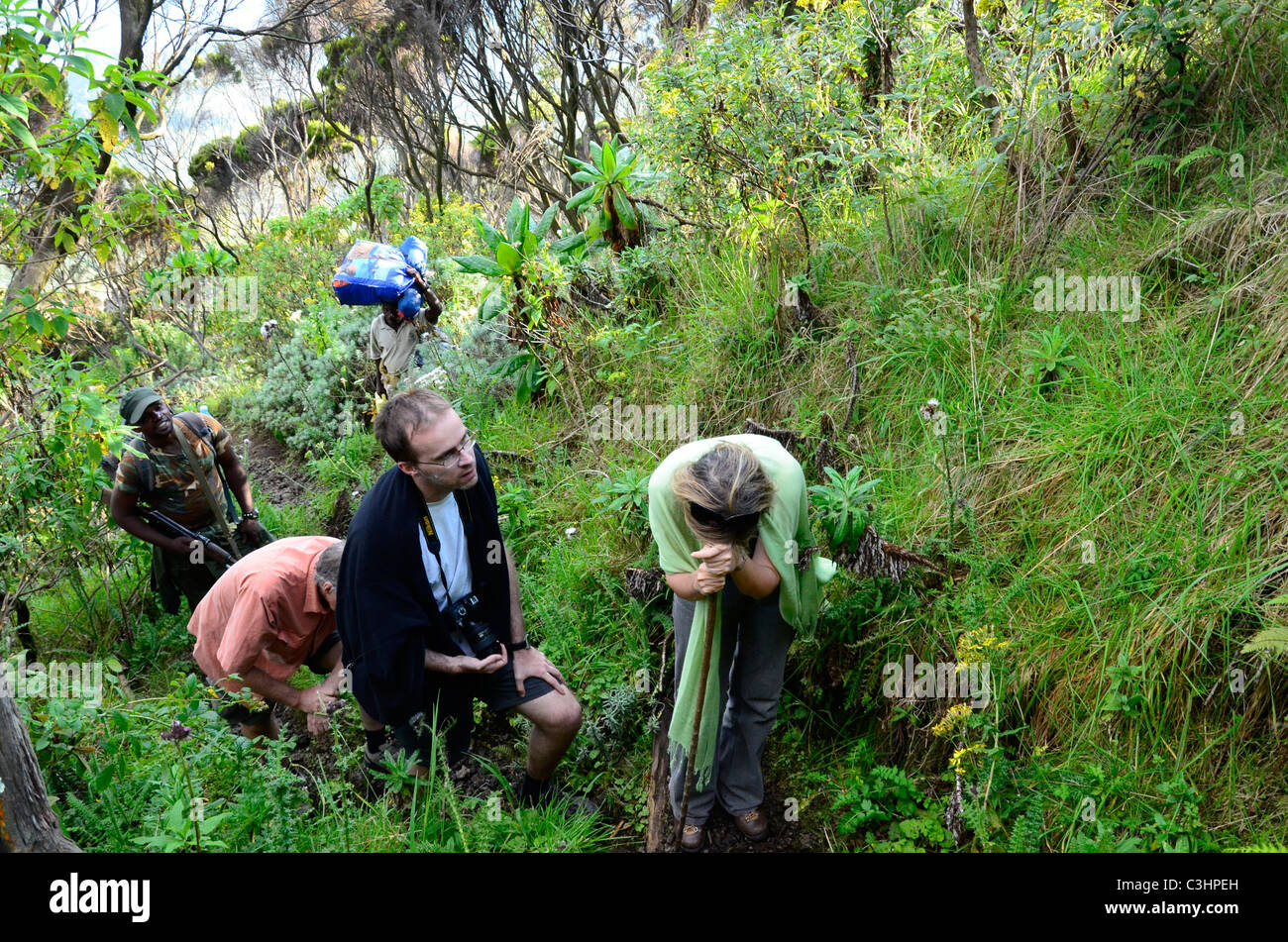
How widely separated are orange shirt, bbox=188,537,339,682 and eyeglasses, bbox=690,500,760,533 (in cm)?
197

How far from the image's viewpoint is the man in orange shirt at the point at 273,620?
360 centimetres

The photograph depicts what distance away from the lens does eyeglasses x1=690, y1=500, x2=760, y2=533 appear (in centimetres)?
251

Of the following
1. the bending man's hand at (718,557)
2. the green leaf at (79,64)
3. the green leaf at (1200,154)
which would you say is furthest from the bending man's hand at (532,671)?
the green leaf at (1200,154)

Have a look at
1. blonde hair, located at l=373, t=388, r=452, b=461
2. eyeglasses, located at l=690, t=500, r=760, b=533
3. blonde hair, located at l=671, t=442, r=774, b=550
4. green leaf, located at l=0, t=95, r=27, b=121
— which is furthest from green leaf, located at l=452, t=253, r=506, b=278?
eyeglasses, located at l=690, t=500, r=760, b=533

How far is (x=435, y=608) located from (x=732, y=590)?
111 cm

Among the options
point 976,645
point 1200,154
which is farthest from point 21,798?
point 1200,154

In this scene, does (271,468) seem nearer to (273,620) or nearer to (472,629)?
(273,620)

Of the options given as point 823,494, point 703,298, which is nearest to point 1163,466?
point 823,494

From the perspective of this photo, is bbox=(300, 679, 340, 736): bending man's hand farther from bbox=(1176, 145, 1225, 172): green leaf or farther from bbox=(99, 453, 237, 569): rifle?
bbox=(1176, 145, 1225, 172): green leaf

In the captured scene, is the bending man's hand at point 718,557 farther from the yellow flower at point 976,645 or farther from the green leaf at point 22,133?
the green leaf at point 22,133

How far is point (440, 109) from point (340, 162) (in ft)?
12.5

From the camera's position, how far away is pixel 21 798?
2381mm

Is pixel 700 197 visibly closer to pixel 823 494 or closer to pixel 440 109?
pixel 823 494

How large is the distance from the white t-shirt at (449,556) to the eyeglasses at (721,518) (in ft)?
3.76
